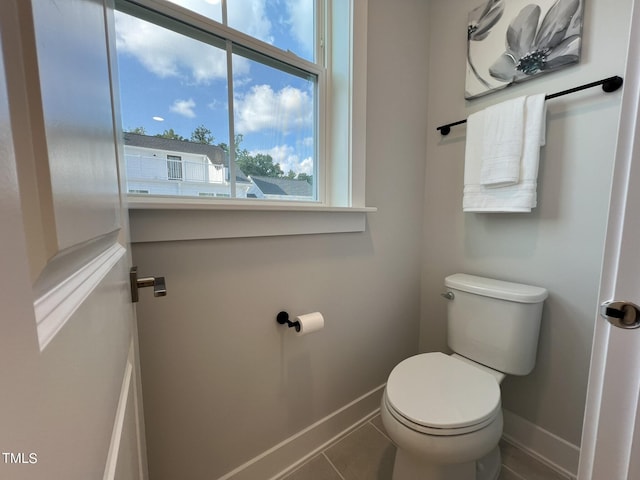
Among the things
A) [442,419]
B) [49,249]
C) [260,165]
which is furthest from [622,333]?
[260,165]

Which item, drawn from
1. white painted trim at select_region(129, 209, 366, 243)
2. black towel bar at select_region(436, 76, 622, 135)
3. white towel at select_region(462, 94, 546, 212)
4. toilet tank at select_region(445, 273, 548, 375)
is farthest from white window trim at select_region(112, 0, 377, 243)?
black towel bar at select_region(436, 76, 622, 135)

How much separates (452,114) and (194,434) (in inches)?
71.8

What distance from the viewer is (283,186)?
118 cm

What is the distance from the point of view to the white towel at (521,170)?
108cm

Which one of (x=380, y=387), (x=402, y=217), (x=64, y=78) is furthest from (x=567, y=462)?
(x=64, y=78)

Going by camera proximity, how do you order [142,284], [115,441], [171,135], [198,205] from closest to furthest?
[115,441] → [142,284] → [198,205] → [171,135]

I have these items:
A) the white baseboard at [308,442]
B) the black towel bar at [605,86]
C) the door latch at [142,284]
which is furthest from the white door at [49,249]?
the black towel bar at [605,86]

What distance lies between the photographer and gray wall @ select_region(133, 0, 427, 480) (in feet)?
2.81

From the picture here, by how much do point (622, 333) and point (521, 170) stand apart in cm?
87

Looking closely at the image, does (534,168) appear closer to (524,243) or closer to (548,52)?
(524,243)

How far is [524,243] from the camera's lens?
1.22m

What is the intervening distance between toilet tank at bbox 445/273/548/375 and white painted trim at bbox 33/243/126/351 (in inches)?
52.6

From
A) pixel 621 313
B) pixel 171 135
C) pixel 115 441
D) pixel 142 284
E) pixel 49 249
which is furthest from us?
pixel 171 135

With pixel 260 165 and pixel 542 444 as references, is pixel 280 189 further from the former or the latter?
pixel 542 444
